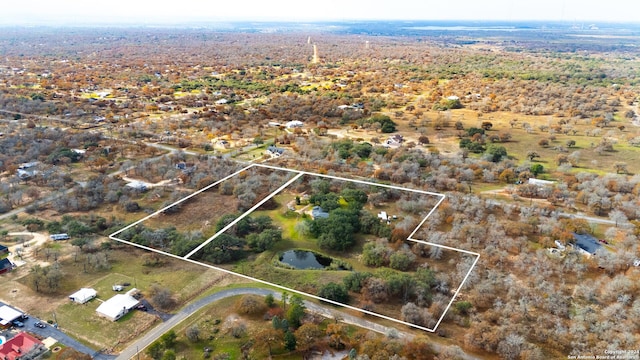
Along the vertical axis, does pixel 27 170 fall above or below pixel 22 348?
above

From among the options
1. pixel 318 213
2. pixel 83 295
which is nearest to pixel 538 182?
pixel 318 213

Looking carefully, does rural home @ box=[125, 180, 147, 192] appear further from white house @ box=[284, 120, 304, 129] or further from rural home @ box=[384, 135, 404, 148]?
rural home @ box=[384, 135, 404, 148]

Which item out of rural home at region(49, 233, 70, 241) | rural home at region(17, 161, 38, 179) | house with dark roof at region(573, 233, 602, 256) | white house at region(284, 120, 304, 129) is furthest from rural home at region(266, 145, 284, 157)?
house with dark roof at region(573, 233, 602, 256)

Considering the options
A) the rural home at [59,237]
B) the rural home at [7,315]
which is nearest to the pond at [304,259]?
the rural home at [7,315]

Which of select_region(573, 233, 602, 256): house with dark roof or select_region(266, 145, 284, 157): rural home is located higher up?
select_region(266, 145, 284, 157): rural home

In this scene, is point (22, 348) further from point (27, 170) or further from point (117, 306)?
point (27, 170)

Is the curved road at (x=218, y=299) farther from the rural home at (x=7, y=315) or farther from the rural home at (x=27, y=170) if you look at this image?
the rural home at (x=27, y=170)
